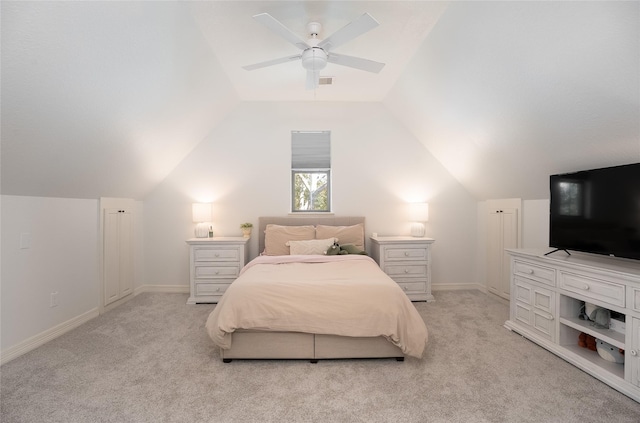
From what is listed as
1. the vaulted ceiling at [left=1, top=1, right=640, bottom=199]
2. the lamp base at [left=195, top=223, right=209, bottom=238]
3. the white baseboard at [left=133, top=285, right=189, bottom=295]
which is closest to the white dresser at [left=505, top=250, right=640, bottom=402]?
the vaulted ceiling at [left=1, top=1, right=640, bottom=199]

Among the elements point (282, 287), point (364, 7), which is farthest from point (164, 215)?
point (364, 7)

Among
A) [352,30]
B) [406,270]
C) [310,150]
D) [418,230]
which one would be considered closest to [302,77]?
[310,150]

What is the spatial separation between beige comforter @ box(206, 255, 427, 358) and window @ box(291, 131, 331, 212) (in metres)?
2.24

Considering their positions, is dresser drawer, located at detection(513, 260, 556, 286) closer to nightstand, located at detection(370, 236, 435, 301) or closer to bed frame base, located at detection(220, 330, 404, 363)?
nightstand, located at detection(370, 236, 435, 301)

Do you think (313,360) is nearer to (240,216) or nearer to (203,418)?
(203,418)

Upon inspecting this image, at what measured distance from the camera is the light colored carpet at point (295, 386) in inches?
70.2

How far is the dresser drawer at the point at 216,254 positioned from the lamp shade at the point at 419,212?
2.45m

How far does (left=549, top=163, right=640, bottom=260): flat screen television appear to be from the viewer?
6.91 ft

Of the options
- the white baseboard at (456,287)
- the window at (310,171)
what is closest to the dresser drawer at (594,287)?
the white baseboard at (456,287)

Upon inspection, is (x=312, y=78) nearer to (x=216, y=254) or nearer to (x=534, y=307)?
(x=216, y=254)

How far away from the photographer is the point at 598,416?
1.75 metres

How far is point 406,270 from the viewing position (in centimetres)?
396

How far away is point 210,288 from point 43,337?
1.59 metres

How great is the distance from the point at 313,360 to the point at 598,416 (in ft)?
5.84
